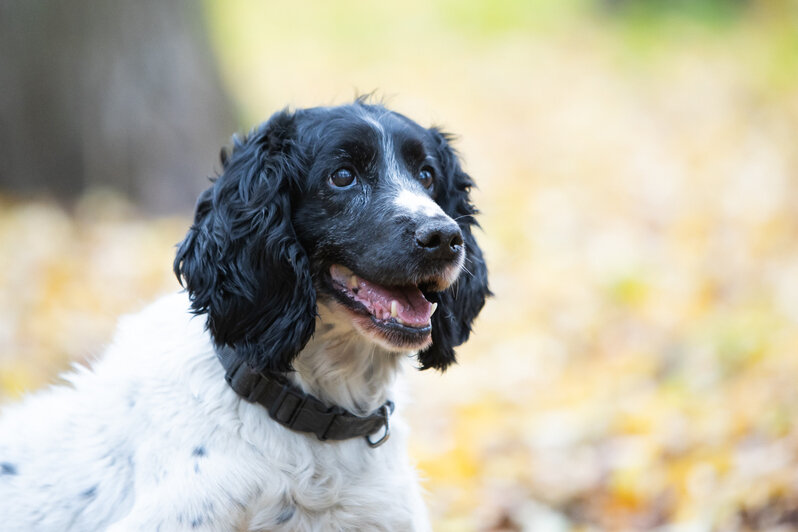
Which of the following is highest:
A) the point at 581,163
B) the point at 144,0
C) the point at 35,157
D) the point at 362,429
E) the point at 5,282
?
the point at 581,163

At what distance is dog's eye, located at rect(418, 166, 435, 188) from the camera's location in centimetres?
393

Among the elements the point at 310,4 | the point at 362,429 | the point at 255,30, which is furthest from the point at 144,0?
the point at 310,4

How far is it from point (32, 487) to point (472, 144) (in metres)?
9.03

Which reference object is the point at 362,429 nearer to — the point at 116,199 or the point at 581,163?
the point at 116,199

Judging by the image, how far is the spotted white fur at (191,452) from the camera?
10.5ft

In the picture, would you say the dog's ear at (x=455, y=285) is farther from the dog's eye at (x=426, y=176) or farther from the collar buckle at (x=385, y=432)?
the collar buckle at (x=385, y=432)

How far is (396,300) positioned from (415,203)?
16.2 inches

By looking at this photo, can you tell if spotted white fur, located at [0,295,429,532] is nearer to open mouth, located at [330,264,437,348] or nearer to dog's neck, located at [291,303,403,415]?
dog's neck, located at [291,303,403,415]

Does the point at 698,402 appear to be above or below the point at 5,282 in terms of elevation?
above

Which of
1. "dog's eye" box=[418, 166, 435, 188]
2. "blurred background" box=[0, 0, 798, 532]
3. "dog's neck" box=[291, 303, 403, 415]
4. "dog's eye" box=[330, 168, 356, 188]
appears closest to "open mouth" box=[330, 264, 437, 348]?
"dog's neck" box=[291, 303, 403, 415]

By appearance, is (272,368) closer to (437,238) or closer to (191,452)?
(191,452)

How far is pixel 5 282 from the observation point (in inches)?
276

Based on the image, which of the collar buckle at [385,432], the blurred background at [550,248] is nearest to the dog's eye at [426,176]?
the blurred background at [550,248]

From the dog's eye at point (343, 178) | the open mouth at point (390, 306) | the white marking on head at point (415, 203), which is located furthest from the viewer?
the dog's eye at point (343, 178)
